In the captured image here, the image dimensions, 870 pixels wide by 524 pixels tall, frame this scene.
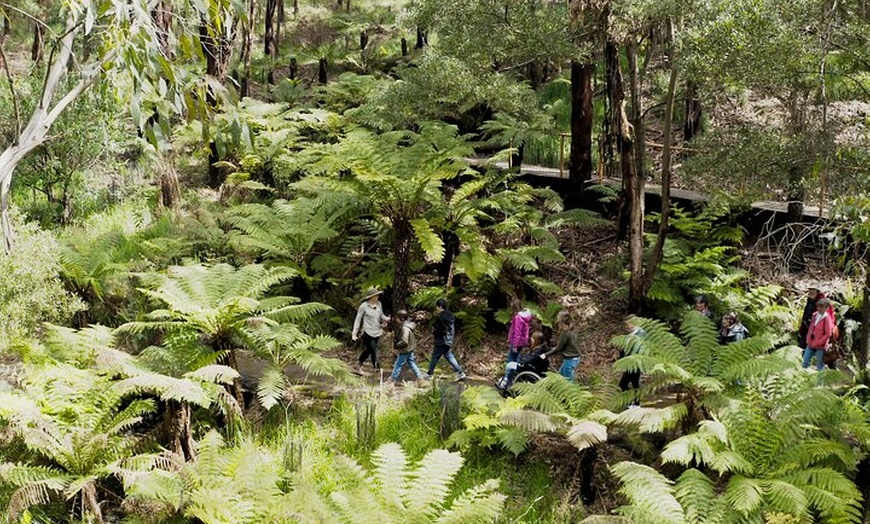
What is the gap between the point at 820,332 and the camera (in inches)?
352

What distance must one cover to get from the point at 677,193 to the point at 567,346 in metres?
6.68

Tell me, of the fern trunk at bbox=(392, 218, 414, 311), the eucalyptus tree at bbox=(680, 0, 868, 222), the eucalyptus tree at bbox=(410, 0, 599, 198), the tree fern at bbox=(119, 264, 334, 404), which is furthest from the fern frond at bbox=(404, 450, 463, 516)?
the eucalyptus tree at bbox=(410, 0, 599, 198)

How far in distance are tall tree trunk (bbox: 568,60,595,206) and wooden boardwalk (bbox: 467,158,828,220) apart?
384 millimetres

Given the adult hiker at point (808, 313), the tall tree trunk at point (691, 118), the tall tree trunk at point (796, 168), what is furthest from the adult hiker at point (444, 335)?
the tall tree trunk at point (691, 118)

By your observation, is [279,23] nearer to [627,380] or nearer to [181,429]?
[181,429]

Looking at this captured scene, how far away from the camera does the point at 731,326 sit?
356 inches

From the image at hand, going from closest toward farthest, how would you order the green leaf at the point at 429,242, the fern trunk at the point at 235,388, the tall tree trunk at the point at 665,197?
the fern trunk at the point at 235,388 → the green leaf at the point at 429,242 → the tall tree trunk at the point at 665,197

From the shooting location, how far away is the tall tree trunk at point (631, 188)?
1080 centimetres

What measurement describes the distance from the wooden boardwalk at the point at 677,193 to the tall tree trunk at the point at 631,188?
131 centimetres

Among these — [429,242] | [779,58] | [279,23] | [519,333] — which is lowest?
[519,333]

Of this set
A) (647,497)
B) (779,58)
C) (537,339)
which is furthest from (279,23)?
(647,497)

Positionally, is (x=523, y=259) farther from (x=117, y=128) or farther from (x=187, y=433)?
(x=117, y=128)

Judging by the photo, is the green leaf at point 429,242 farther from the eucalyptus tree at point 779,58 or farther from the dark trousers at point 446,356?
the eucalyptus tree at point 779,58

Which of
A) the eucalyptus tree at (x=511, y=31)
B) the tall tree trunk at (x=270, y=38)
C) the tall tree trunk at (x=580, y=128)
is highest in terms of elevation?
the tall tree trunk at (x=270, y=38)
